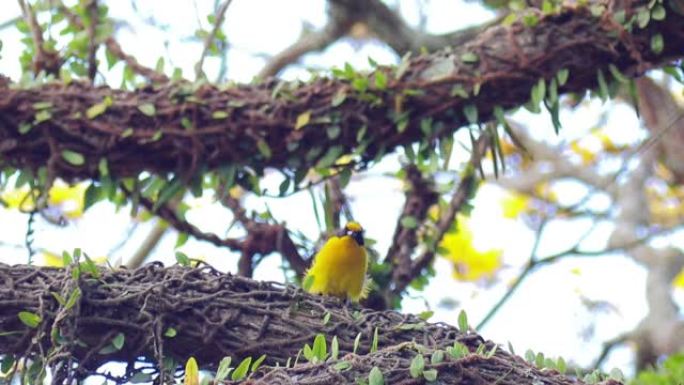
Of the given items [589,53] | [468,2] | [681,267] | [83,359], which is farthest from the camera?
[681,267]

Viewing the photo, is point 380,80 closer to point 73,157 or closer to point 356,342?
point 73,157

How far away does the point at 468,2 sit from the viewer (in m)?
6.65

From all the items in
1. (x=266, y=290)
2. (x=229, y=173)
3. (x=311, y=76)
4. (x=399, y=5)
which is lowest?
(x=266, y=290)

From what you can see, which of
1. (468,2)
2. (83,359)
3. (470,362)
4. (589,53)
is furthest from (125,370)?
(468,2)

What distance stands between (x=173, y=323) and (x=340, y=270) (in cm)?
143

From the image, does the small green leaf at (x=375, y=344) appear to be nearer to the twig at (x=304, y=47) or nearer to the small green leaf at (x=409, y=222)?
the small green leaf at (x=409, y=222)

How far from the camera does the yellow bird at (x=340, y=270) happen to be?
189 inches

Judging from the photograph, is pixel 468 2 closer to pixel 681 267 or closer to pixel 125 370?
pixel 681 267

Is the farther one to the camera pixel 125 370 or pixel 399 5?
pixel 399 5

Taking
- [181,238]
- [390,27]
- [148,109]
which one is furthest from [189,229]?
[390,27]

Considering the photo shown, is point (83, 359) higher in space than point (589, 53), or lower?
lower

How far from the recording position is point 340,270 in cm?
481

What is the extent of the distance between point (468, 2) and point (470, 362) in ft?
12.3

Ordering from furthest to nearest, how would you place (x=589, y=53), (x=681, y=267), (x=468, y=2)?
1. (x=681, y=267)
2. (x=468, y=2)
3. (x=589, y=53)
